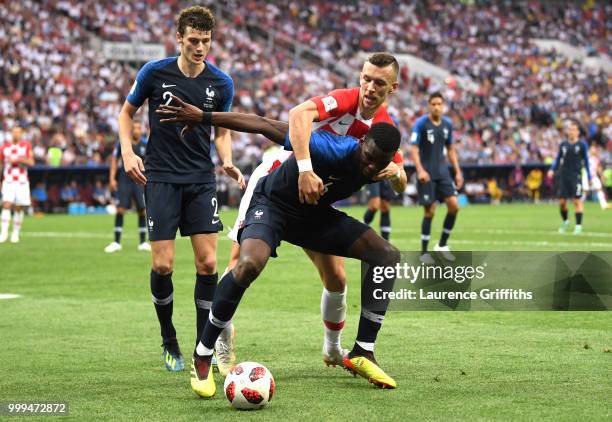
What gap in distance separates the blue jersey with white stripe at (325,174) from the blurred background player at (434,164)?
1041 cm

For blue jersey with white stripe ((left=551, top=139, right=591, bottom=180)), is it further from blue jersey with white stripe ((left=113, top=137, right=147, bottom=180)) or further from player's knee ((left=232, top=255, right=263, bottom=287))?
player's knee ((left=232, top=255, right=263, bottom=287))

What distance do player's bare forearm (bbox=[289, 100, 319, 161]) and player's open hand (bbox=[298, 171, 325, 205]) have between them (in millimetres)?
127

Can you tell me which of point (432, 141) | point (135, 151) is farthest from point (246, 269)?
point (135, 151)

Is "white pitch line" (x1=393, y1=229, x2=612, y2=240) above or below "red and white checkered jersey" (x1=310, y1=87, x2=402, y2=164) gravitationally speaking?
below

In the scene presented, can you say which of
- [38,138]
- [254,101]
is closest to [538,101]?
[254,101]

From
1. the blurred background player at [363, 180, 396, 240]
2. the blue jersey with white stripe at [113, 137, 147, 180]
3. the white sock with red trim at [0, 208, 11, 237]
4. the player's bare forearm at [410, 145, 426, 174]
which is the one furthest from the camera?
the white sock with red trim at [0, 208, 11, 237]

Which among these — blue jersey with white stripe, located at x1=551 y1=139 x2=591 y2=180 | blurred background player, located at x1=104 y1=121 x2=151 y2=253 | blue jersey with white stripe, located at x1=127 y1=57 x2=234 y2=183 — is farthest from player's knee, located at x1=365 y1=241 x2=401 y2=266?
blue jersey with white stripe, located at x1=551 y1=139 x2=591 y2=180

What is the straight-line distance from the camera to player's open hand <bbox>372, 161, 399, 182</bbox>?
690 cm

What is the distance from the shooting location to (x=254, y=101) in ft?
133

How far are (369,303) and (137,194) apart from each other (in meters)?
13.3

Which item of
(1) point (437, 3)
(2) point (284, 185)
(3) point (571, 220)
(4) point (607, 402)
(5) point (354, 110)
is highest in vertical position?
(1) point (437, 3)

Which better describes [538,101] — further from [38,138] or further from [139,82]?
[139,82]

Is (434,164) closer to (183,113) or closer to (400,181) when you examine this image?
(400,181)

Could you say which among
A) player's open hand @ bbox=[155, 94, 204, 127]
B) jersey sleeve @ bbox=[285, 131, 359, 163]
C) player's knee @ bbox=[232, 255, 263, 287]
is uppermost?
player's open hand @ bbox=[155, 94, 204, 127]
